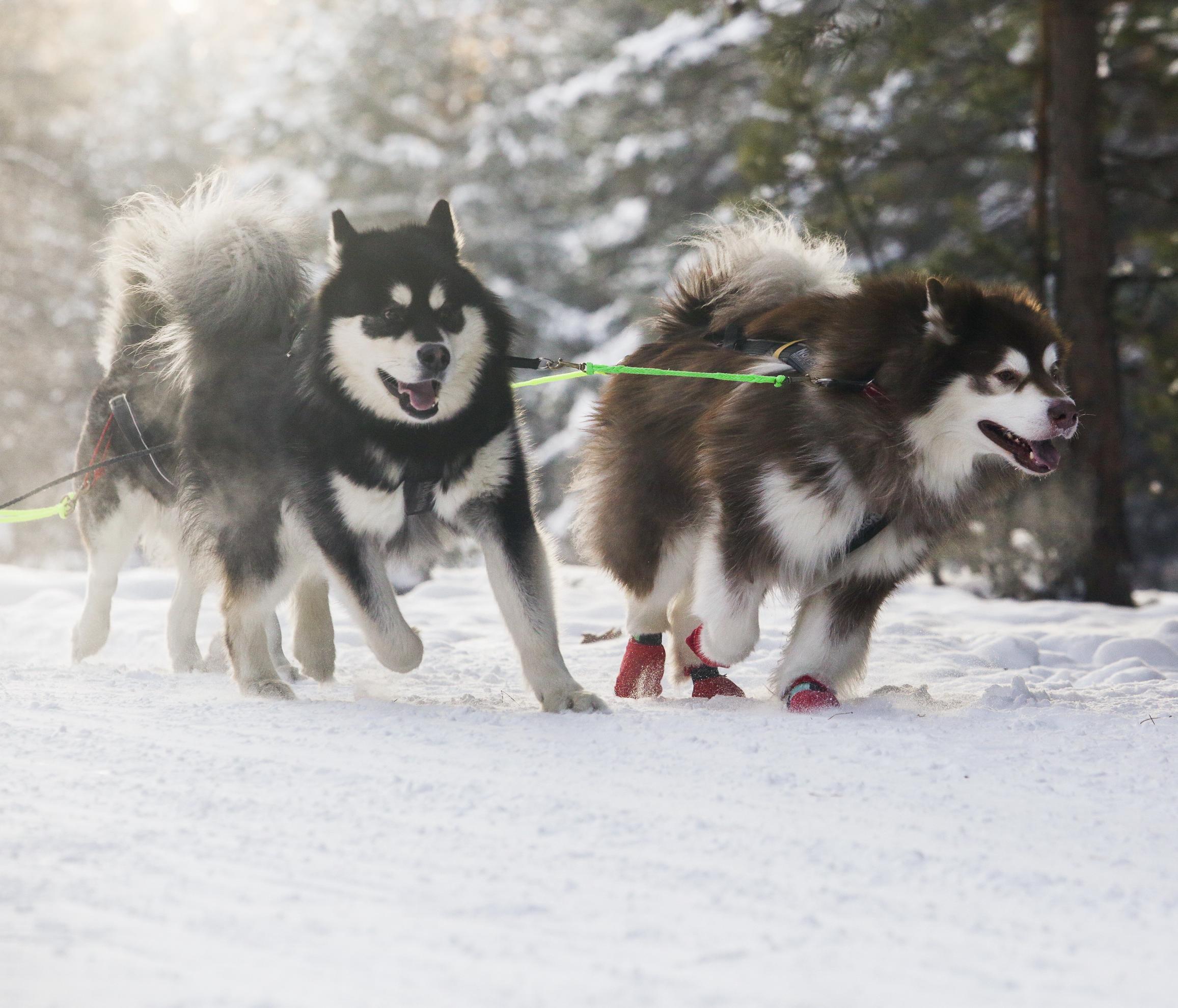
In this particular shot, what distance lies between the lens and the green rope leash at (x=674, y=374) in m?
3.67

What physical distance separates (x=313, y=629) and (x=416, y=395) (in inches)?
47.7

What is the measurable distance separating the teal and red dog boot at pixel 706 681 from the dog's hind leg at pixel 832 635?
31 centimetres

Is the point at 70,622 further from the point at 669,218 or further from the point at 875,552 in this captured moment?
the point at 669,218

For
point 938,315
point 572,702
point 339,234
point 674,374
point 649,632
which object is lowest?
point 572,702

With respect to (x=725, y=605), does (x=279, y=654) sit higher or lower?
lower

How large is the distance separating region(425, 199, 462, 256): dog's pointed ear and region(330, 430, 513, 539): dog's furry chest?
1.94 feet

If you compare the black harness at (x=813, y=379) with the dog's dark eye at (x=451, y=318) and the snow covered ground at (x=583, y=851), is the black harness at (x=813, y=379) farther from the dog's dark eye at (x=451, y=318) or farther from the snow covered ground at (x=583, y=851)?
the dog's dark eye at (x=451, y=318)

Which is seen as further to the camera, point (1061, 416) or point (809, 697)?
point (809, 697)

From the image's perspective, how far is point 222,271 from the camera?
4016 millimetres

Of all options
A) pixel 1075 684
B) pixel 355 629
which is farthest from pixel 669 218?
pixel 1075 684

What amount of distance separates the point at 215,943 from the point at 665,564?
2508 mm

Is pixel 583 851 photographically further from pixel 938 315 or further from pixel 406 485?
pixel 938 315

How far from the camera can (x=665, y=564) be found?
4.15m

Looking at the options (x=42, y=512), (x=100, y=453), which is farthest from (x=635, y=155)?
(x=42, y=512)
